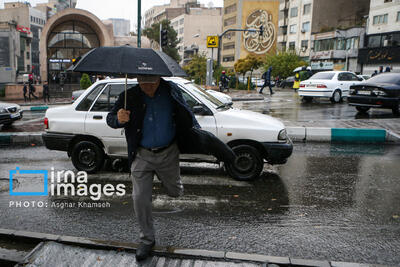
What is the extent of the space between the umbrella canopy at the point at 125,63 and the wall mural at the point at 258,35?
89.1m

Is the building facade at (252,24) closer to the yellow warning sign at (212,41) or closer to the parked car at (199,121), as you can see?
the yellow warning sign at (212,41)

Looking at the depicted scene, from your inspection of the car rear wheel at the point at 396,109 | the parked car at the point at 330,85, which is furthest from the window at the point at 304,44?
the car rear wheel at the point at 396,109

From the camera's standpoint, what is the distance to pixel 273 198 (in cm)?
529

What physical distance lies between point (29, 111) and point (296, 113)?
13942mm

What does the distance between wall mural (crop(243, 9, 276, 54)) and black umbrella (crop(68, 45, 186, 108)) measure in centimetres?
8914

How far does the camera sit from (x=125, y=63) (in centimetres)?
318

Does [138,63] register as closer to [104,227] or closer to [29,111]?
[104,227]

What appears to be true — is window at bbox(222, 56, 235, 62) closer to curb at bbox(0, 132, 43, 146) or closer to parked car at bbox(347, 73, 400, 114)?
parked car at bbox(347, 73, 400, 114)

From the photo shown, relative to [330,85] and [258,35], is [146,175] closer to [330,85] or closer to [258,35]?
[330,85]

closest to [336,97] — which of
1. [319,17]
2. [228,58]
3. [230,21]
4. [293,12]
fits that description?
[319,17]

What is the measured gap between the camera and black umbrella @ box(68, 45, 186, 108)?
10.3 feet

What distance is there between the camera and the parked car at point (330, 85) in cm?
1838

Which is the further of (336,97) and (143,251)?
(336,97)

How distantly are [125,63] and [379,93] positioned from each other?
12611mm
